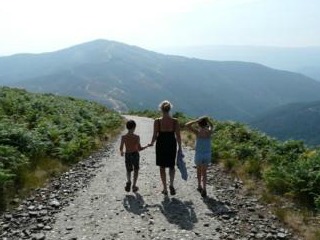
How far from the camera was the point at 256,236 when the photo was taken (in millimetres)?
10375

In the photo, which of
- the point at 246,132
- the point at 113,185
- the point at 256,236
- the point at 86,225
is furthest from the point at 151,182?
the point at 246,132

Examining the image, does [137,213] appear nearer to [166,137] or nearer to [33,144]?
[166,137]

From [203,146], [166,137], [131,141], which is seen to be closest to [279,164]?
[203,146]

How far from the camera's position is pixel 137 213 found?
1197 centimetres

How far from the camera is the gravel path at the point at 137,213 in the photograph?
10500 millimetres

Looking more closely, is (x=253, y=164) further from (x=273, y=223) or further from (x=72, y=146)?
(x=72, y=146)

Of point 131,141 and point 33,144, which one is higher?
point 131,141

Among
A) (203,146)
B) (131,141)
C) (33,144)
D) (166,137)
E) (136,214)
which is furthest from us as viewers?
(33,144)

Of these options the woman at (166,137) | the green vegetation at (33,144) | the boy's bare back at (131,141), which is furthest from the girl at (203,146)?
the green vegetation at (33,144)

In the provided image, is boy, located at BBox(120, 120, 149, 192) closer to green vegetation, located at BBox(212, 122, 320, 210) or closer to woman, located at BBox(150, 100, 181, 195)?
woman, located at BBox(150, 100, 181, 195)

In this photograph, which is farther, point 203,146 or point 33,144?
point 33,144

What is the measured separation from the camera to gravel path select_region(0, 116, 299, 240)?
10.5 m

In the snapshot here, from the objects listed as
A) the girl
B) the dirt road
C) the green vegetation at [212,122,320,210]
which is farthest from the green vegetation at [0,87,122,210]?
the green vegetation at [212,122,320,210]

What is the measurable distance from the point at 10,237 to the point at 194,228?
422cm
